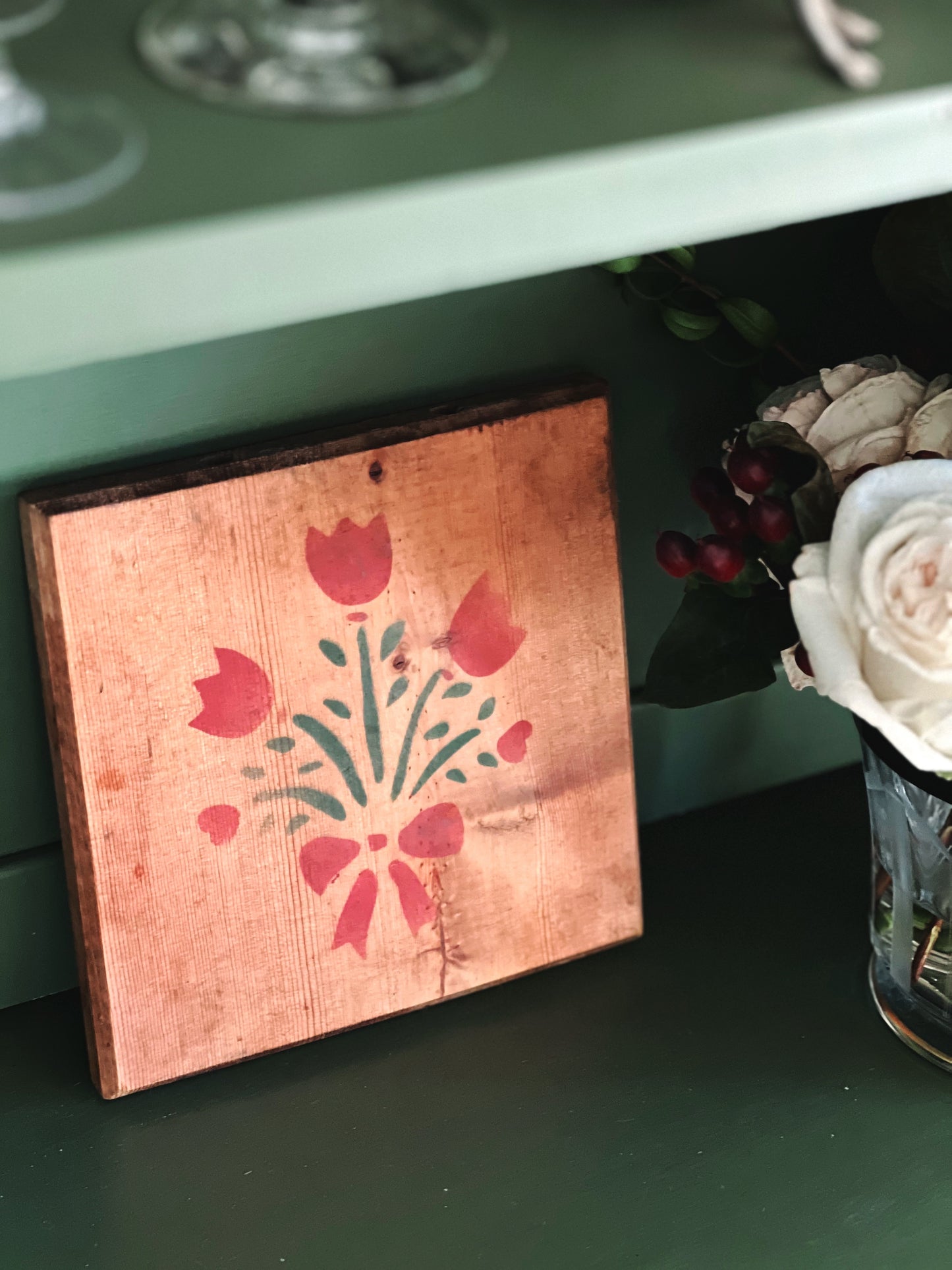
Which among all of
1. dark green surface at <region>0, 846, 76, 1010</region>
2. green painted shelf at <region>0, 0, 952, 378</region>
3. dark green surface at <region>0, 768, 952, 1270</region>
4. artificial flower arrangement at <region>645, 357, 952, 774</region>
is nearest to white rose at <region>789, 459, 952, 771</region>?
artificial flower arrangement at <region>645, 357, 952, 774</region>

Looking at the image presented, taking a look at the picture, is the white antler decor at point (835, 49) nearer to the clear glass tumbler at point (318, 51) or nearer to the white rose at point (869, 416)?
the clear glass tumbler at point (318, 51)

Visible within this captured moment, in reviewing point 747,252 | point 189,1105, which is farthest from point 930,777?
point 189,1105

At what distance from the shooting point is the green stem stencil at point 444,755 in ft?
2.52

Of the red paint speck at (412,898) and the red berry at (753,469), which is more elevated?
the red berry at (753,469)

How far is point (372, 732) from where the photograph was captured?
0.75 meters

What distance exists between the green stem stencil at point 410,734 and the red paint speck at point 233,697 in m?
0.08

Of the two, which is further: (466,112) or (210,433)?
(210,433)

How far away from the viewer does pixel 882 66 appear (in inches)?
17.5

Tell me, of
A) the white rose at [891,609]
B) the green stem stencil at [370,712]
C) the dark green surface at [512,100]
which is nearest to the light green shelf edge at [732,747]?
the green stem stencil at [370,712]

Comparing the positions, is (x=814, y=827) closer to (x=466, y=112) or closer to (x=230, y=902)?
(x=230, y=902)

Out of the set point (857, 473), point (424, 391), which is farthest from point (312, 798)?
point (857, 473)

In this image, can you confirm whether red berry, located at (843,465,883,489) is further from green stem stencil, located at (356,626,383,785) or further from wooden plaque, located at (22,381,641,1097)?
green stem stencil, located at (356,626,383,785)

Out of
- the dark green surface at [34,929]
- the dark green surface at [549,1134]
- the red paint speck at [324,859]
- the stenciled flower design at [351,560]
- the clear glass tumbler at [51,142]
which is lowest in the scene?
the dark green surface at [549,1134]

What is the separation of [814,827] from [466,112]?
2.10 ft
